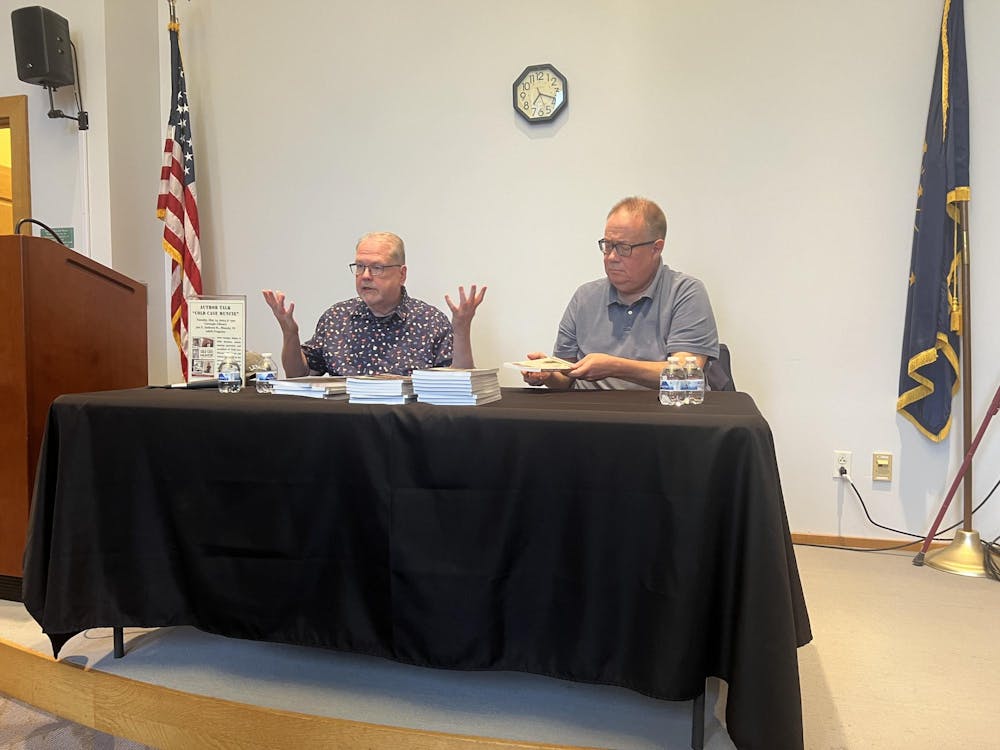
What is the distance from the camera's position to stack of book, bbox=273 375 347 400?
1445mm

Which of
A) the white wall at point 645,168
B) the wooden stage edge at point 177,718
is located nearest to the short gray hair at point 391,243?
the white wall at point 645,168

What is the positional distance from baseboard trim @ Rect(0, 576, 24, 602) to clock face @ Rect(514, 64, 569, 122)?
2504 mm

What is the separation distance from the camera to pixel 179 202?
3.13m

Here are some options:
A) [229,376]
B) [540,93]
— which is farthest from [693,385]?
[540,93]

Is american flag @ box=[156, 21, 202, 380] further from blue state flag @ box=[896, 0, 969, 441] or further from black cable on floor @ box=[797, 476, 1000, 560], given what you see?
blue state flag @ box=[896, 0, 969, 441]

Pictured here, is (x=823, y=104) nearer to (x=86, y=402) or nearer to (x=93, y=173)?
(x=86, y=402)

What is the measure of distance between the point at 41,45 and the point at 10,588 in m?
2.47

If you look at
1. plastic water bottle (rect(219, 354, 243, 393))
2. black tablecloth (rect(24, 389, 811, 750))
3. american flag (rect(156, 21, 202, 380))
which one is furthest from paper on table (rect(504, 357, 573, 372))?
american flag (rect(156, 21, 202, 380))

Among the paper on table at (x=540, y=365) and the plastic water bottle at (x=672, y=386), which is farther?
the paper on table at (x=540, y=365)

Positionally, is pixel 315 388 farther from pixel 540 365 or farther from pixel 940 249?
pixel 940 249

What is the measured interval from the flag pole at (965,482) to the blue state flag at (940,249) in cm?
2

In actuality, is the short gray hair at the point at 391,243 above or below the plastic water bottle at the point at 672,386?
above

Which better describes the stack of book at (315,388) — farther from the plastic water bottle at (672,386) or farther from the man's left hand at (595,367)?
the plastic water bottle at (672,386)

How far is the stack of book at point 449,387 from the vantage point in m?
1.31
